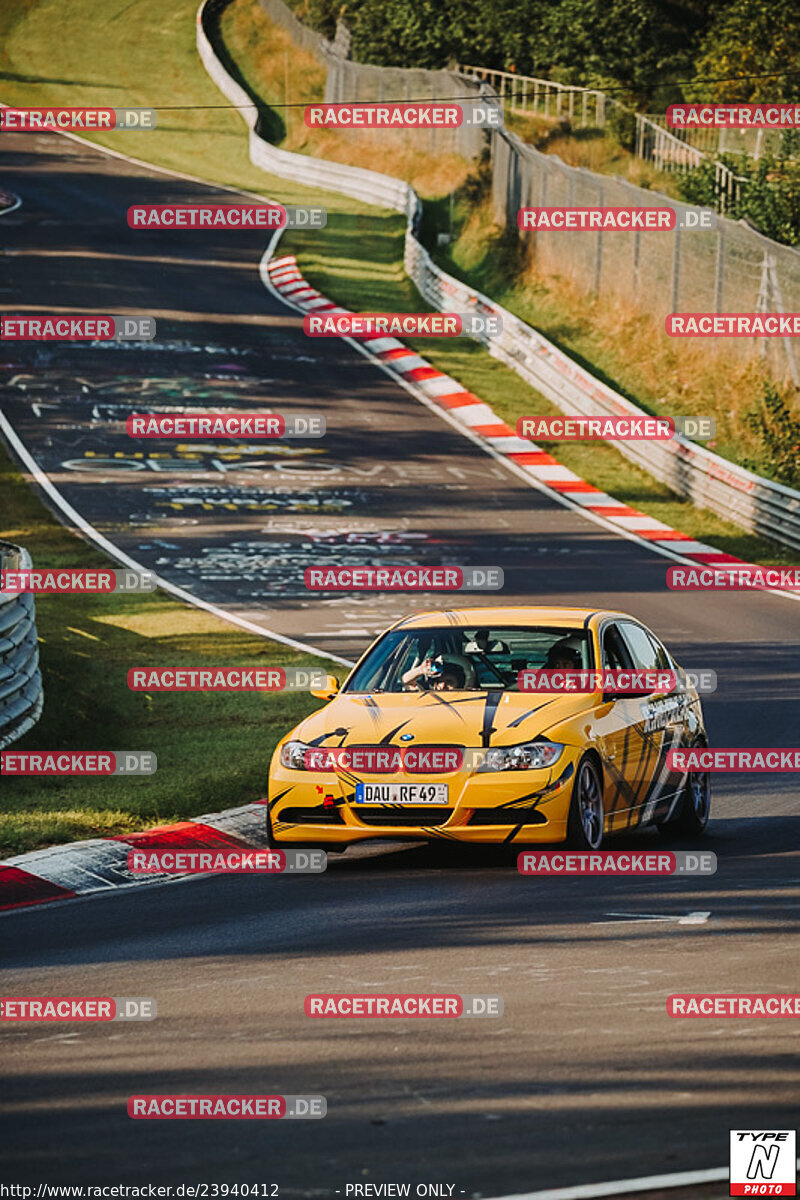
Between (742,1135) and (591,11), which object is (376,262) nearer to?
(591,11)

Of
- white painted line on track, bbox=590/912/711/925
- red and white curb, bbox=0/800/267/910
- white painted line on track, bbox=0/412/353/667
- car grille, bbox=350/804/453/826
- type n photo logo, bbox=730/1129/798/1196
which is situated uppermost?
type n photo logo, bbox=730/1129/798/1196

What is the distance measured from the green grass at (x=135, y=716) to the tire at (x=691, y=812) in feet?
A: 10.1

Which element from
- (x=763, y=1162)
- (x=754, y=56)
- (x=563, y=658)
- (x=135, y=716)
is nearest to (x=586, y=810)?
(x=563, y=658)

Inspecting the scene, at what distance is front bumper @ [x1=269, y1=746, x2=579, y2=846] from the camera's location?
11.1 meters

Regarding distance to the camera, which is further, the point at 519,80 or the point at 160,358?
the point at 519,80

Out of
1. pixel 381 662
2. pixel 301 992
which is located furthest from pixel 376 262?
pixel 301 992

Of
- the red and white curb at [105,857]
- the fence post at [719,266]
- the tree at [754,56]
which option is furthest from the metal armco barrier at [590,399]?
the red and white curb at [105,857]

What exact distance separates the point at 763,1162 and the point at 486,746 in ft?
18.2

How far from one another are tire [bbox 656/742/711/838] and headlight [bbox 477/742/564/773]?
182 centimetres

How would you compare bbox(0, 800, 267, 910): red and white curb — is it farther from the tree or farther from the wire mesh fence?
the tree

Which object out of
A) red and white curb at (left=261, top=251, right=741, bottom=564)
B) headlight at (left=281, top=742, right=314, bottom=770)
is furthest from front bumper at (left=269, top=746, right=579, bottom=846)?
red and white curb at (left=261, top=251, right=741, bottom=564)

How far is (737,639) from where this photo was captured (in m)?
22.1

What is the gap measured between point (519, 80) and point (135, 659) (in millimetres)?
44783

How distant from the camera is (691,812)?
12906 mm
